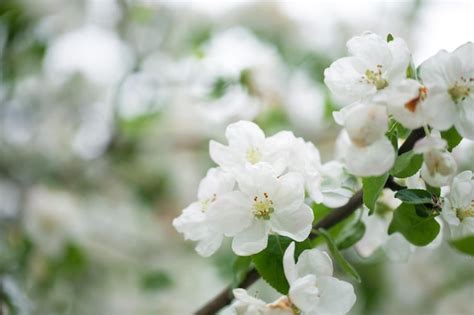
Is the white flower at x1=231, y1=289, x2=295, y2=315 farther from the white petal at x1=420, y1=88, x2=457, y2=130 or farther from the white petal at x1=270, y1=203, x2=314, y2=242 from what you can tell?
the white petal at x1=420, y1=88, x2=457, y2=130

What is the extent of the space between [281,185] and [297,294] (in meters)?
0.08

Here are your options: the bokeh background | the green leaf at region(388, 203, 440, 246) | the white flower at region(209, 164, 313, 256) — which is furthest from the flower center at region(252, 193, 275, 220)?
the bokeh background

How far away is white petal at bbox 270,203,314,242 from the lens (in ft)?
1.43

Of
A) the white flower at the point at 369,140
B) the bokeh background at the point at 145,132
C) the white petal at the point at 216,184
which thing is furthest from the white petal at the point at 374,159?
the bokeh background at the point at 145,132

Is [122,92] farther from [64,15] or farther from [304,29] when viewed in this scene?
[304,29]

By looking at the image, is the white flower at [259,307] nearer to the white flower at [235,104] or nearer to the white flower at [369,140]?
the white flower at [369,140]

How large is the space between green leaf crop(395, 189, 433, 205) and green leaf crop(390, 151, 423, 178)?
1 centimetres

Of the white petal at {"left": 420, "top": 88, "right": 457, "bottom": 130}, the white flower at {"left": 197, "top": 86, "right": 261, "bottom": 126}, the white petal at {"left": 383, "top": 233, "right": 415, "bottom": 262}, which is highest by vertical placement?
the white petal at {"left": 420, "top": 88, "right": 457, "bottom": 130}

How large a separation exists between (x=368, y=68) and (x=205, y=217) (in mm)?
161

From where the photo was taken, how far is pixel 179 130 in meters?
1.44

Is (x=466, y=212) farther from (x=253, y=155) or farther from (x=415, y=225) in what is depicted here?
(x=253, y=155)

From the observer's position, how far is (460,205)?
442mm

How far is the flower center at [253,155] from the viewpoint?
47 centimetres

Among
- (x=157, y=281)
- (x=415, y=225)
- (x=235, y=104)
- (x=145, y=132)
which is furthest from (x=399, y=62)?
(x=145, y=132)
